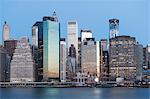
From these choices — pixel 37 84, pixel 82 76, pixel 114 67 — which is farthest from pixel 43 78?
pixel 114 67

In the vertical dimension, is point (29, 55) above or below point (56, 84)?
above

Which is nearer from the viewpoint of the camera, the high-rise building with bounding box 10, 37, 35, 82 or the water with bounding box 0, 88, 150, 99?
the water with bounding box 0, 88, 150, 99

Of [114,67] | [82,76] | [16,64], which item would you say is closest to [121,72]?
[114,67]

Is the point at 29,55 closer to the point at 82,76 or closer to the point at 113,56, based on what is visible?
the point at 82,76

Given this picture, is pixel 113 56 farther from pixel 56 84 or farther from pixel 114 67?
pixel 56 84

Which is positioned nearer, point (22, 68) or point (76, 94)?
point (76, 94)

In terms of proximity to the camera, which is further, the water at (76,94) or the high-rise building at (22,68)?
the high-rise building at (22,68)

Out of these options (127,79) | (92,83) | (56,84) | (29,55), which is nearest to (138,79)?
(127,79)
